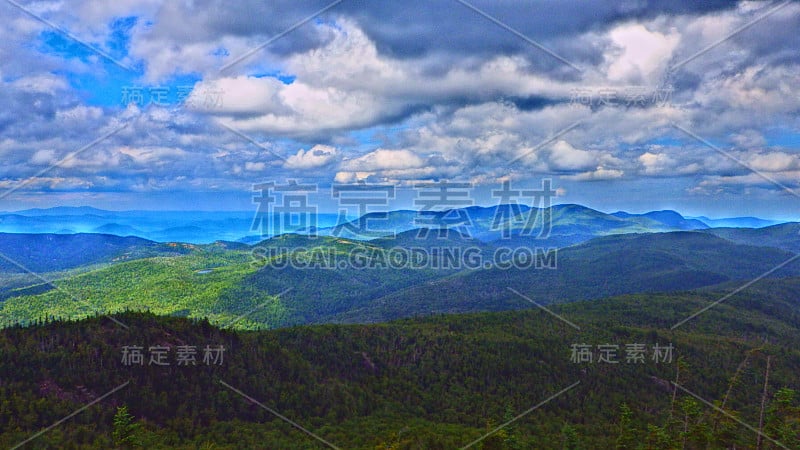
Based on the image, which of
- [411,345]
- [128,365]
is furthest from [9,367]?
[411,345]

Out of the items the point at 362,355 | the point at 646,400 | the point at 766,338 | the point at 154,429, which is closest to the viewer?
Result: the point at 154,429

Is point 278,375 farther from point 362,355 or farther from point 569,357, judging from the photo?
point 569,357

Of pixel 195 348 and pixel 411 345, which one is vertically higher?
pixel 195 348

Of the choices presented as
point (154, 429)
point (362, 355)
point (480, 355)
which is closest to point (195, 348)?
point (154, 429)

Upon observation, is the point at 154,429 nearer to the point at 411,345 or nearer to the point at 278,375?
the point at 278,375

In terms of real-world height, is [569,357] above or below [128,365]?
below

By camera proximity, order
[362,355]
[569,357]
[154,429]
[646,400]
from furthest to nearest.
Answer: [569,357]
[362,355]
[646,400]
[154,429]

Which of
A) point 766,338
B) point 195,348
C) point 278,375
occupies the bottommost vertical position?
point 766,338

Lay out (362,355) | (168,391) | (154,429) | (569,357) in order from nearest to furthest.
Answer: (154,429) < (168,391) < (362,355) < (569,357)

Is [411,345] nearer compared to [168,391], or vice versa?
[168,391]

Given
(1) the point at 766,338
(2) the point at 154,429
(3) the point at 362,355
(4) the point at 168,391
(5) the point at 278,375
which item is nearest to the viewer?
(2) the point at 154,429
